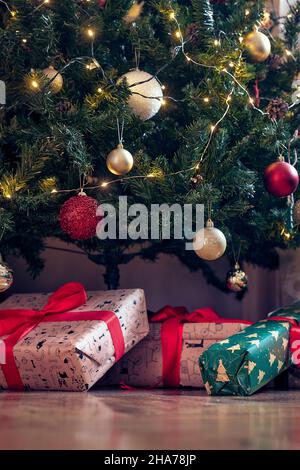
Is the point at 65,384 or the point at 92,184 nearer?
the point at 65,384

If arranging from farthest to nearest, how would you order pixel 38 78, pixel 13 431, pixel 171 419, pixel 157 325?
pixel 157 325 < pixel 38 78 < pixel 171 419 < pixel 13 431

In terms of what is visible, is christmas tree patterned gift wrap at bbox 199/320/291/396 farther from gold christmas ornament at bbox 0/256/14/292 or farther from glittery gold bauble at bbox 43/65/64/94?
glittery gold bauble at bbox 43/65/64/94

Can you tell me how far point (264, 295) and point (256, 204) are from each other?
44 centimetres

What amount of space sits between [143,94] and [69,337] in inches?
20.1

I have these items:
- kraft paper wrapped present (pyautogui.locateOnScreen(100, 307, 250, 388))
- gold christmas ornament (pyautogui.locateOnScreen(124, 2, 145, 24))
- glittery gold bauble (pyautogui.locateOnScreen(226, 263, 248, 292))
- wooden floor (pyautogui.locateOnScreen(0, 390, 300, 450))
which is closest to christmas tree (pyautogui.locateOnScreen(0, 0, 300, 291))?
gold christmas ornament (pyautogui.locateOnScreen(124, 2, 145, 24))

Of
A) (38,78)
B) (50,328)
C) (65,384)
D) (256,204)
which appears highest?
(38,78)

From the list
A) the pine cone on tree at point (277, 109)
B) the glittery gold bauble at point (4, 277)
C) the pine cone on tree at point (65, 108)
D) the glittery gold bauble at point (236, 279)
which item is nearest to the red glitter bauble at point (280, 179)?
the pine cone on tree at point (277, 109)

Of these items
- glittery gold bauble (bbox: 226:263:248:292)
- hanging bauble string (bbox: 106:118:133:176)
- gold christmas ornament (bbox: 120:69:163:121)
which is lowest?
glittery gold bauble (bbox: 226:263:248:292)

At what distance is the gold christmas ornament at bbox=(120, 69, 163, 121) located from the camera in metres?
1.46

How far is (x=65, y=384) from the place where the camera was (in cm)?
145

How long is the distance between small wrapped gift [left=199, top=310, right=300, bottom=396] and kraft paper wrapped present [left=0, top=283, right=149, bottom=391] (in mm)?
219

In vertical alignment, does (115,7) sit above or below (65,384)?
above
